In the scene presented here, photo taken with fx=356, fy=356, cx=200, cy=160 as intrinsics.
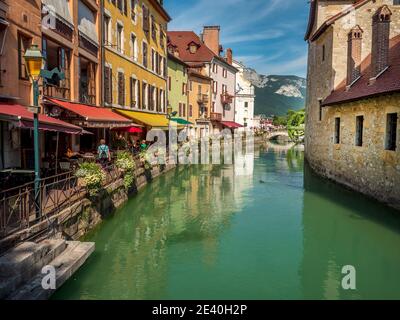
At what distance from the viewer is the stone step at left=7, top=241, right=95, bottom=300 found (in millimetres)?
6109

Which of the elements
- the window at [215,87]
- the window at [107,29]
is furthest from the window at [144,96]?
the window at [215,87]

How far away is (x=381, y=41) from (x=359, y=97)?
2771 millimetres

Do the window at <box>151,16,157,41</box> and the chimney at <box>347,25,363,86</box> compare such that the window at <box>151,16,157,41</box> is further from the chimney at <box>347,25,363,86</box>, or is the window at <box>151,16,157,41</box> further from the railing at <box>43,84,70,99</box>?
the chimney at <box>347,25,363,86</box>

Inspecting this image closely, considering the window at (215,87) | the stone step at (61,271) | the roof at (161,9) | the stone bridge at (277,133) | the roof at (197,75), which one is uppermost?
the roof at (161,9)

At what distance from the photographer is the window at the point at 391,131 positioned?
46.0ft

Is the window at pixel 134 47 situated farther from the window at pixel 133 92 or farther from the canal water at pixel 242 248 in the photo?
the canal water at pixel 242 248

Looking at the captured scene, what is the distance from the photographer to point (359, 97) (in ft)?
51.5

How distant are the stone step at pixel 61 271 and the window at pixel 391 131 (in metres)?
12.0

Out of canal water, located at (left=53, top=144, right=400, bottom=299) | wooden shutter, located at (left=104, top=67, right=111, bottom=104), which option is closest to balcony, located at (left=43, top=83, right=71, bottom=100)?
wooden shutter, located at (left=104, top=67, right=111, bottom=104)

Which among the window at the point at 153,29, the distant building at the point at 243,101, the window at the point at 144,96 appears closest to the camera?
the window at the point at 144,96

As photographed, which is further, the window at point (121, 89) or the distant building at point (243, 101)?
the distant building at point (243, 101)

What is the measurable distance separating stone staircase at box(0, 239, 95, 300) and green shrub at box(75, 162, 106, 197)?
9.68 feet

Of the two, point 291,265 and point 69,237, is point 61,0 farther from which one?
point 291,265

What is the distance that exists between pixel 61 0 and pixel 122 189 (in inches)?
334
